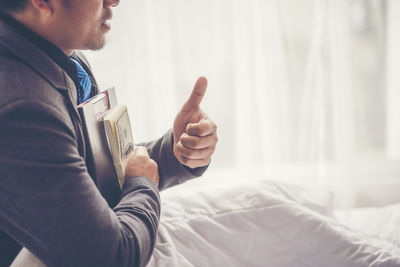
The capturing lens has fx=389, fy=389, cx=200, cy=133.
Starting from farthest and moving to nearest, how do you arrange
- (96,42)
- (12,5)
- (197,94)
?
1. (197,94)
2. (96,42)
3. (12,5)

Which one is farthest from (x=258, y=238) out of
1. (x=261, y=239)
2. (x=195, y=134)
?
(x=195, y=134)

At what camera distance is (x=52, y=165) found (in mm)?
537

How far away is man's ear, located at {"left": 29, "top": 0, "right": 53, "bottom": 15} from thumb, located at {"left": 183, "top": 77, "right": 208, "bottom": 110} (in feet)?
1.07

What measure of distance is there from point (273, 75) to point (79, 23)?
42.9 inches

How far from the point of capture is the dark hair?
636 millimetres

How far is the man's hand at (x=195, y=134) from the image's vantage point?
796mm

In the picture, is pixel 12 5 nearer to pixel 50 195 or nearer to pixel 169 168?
pixel 50 195

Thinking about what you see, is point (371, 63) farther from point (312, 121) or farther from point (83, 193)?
point (83, 193)

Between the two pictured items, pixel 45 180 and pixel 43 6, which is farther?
pixel 43 6

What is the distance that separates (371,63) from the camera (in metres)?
1.70

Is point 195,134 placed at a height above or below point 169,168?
above

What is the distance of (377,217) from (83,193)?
2.80 ft

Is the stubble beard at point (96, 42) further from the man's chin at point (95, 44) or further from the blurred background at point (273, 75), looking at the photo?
the blurred background at point (273, 75)

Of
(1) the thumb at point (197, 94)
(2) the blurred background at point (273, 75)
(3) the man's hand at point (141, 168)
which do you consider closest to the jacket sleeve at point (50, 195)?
(3) the man's hand at point (141, 168)
